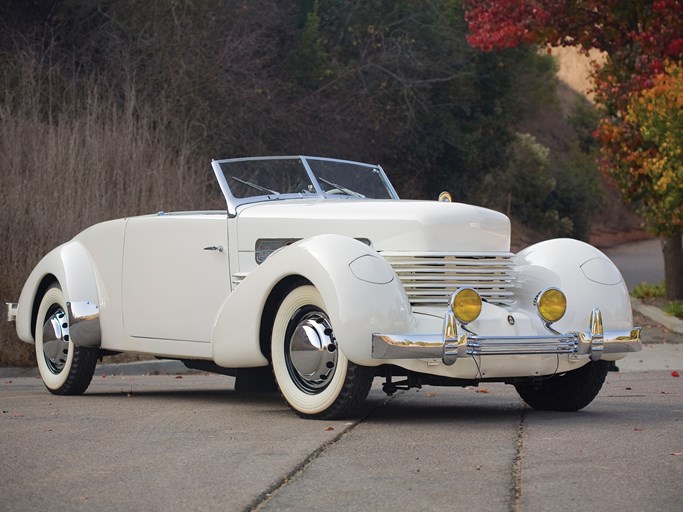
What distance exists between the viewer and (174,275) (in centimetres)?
877

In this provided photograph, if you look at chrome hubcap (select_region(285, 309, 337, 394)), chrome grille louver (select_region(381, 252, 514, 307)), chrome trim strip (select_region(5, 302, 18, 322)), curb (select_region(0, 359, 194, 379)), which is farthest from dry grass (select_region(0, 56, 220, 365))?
chrome grille louver (select_region(381, 252, 514, 307))

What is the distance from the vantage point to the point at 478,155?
97.7 ft

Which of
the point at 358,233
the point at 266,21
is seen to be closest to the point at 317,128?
the point at 266,21

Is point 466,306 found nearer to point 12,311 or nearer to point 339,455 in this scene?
point 339,455

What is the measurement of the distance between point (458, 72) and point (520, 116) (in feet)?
11.6

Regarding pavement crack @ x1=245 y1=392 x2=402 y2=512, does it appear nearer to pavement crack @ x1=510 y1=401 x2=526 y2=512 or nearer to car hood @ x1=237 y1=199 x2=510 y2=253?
pavement crack @ x1=510 y1=401 x2=526 y2=512

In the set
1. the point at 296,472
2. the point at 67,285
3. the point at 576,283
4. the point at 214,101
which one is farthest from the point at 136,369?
the point at 214,101

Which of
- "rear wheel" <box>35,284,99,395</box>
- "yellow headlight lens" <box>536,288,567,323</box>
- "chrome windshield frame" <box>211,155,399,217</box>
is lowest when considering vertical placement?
"rear wheel" <box>35,284,99,395</box>

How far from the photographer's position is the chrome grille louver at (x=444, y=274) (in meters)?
7.72

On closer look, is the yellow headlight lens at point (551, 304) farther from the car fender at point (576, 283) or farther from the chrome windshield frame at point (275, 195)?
the chrome windshield frame at point (275, 195)

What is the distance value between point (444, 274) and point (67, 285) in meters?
3.07

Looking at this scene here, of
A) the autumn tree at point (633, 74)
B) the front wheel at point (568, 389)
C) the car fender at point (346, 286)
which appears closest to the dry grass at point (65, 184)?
the autumn tree at point (633, 74)

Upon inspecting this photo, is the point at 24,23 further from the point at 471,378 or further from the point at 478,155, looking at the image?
the point at 471,378

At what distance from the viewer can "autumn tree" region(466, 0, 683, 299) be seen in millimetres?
16606
